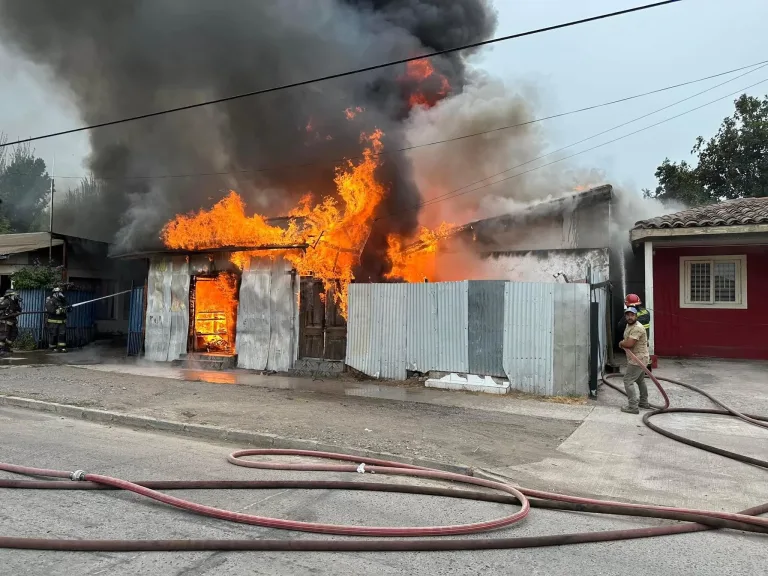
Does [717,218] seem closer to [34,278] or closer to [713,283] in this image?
[713,283]

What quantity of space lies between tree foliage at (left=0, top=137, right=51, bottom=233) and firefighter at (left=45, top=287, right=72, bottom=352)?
27126mm

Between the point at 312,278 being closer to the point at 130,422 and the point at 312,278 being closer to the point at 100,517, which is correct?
the point at 130,422

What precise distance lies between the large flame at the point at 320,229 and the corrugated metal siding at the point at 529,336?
3.82 metres

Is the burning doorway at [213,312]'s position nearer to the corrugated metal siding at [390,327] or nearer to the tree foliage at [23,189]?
the corrugated metal siding at [390,327]

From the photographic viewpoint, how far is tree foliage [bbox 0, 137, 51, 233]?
3753cm

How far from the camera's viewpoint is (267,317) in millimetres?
11969

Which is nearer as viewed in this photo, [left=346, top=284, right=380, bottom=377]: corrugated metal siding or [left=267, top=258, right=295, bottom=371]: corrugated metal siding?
[left=346, top=284, right=380, bottom=377]: corrugated metal siding

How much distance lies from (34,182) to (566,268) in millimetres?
44575

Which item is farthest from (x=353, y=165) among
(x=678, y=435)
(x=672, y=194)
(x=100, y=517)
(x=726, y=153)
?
(x=726, y=153)

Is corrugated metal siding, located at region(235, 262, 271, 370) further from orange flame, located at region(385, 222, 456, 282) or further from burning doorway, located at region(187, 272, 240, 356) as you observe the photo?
orange flame, located at region(385, 222, 456, 282)

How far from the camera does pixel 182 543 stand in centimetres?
325

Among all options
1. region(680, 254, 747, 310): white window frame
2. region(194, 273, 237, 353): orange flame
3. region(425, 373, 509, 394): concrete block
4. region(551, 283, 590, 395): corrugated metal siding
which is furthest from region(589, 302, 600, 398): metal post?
region(194, 273, 237, 353): orange flame

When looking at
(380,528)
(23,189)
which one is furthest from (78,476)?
(23,189)

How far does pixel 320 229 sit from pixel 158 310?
5453mm
